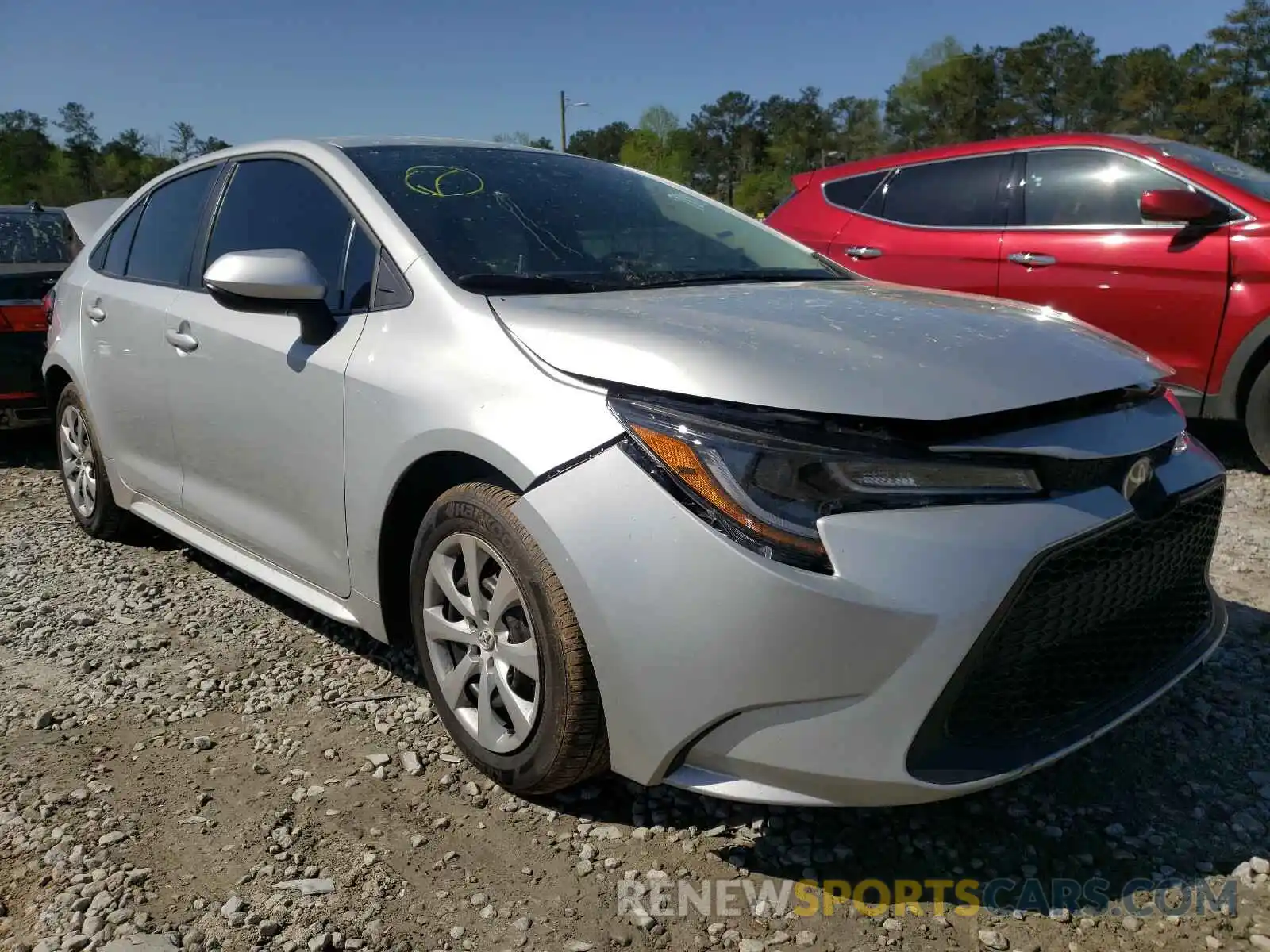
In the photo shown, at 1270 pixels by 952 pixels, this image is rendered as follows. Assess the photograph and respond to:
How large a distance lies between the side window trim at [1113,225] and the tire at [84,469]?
469cm

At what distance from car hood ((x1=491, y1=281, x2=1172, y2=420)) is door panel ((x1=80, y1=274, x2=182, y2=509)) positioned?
173 centimetres

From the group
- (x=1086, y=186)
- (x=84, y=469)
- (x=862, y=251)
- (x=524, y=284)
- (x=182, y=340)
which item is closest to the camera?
(x=524, y=284)

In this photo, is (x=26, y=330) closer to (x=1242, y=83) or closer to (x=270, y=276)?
(x=270, y=276)

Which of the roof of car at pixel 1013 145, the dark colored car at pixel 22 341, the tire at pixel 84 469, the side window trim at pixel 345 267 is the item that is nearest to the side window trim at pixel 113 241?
the tire at pixel 84 469

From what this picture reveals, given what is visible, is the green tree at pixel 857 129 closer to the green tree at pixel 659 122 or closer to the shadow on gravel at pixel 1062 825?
the green tree at pixel 659 122

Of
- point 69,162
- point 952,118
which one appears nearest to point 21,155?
point 69,162

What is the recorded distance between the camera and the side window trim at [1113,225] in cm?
506

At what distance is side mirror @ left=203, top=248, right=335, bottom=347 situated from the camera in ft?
8.57

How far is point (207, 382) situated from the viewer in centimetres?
317

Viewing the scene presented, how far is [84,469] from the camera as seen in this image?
436 cm

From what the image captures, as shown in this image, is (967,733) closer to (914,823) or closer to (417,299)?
(914,823)

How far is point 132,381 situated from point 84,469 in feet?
3.01

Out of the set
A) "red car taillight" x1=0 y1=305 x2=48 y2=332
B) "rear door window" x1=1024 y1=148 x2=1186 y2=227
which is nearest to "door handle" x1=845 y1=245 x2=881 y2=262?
"rear door window" x1=1024 y1=148 x2=1186 y2=227

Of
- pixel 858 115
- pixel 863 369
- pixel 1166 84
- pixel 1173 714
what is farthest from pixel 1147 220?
pixel 858 115
